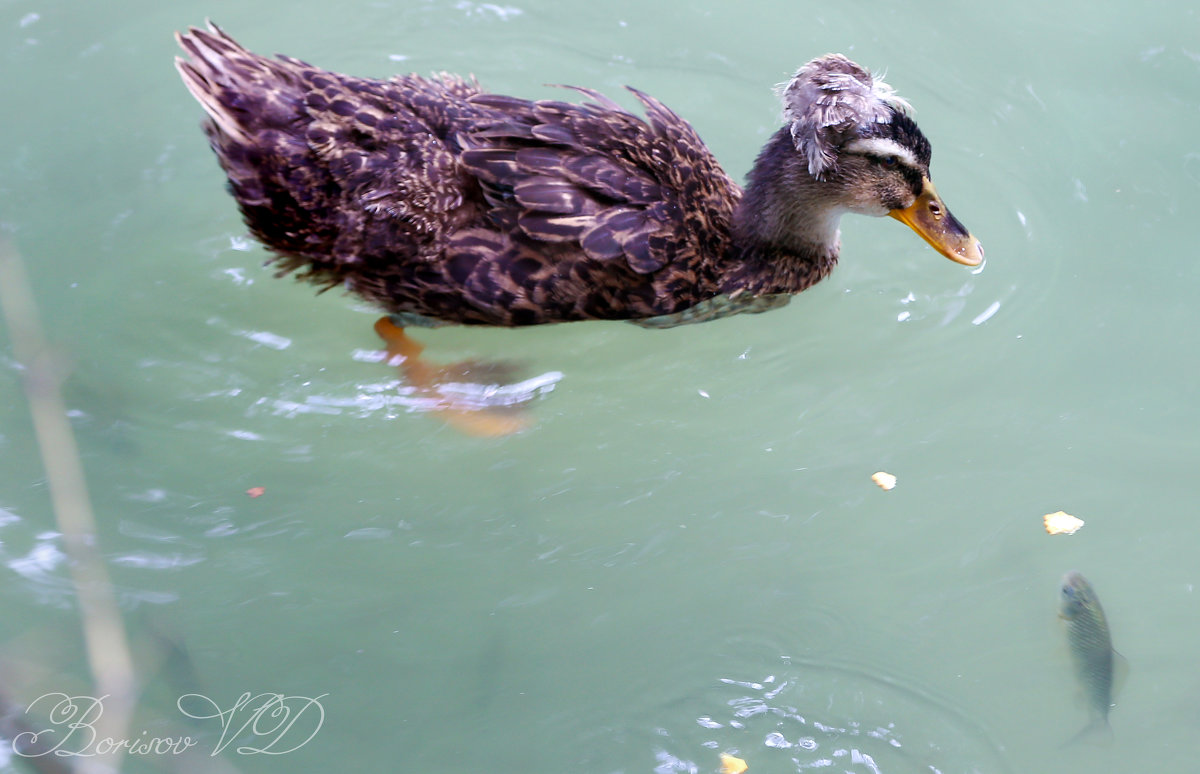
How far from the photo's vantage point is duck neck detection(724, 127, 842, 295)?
3.57m

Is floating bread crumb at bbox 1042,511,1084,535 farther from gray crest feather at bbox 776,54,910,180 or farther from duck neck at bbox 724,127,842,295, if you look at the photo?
gray crest feather at bbox 776,54,910,180

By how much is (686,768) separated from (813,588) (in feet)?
2.46

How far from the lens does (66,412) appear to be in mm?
3424

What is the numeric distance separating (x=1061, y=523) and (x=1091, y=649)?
50 cm

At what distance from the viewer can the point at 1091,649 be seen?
2947 mm

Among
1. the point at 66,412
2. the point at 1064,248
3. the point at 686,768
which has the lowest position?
the point at 686,768

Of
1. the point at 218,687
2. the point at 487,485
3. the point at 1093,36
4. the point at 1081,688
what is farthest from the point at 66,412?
the point at 1093,36

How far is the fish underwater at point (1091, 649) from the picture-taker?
9.37ft

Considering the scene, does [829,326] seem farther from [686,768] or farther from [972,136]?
[686,768]

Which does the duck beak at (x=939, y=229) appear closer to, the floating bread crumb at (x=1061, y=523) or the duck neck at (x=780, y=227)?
the duck neck at (x=780, y=227)
